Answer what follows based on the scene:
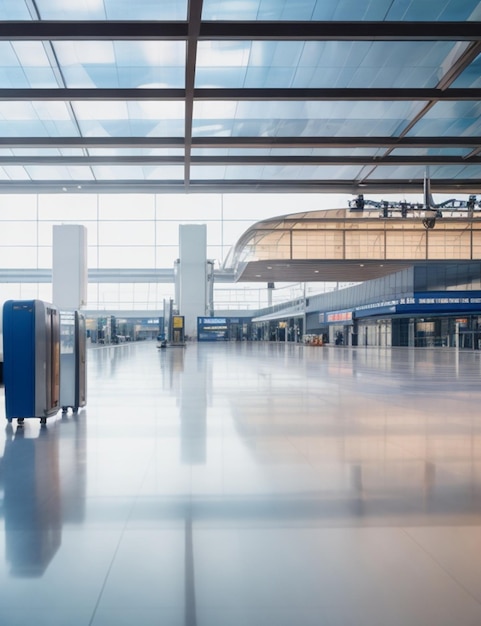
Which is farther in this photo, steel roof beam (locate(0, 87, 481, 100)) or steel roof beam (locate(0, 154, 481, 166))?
steel roof beam (locate(0, 154, 481, 166))

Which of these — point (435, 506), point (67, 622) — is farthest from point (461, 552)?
point (67, 622)

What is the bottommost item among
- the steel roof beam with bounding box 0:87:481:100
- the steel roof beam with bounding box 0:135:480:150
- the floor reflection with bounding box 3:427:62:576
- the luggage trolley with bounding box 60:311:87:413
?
the floor reflection with bounding box 3:427:62:576

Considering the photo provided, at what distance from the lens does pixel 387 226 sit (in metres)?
37.3

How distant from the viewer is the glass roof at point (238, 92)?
10.3m

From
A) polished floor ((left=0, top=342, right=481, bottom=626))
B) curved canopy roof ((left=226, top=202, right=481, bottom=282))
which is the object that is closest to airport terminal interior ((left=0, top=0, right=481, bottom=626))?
polished floor ((left=0, top=342, right=481, bottom=626))

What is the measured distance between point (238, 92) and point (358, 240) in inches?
1008

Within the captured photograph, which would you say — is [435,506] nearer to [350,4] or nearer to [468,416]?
[468,416]

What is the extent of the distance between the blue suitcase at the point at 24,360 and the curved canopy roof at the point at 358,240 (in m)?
30.0

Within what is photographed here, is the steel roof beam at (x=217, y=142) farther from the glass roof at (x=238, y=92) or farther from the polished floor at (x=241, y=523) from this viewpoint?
the polished floor at (x=241, y=523)

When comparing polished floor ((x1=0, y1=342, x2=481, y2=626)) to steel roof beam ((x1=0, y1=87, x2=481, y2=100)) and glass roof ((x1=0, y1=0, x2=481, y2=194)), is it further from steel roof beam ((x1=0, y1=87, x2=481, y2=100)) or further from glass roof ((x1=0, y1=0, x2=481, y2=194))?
steel roof beam ((x1=0, y1=87, x2=481, y2=100))

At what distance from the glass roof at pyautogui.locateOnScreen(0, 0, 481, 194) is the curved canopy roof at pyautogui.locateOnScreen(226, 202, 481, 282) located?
15211 millimetres

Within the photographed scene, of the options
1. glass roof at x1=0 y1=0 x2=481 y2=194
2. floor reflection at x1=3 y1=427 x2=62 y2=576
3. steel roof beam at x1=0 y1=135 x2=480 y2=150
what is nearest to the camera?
floor reflection at x1=3 y1=427 x2=62 y2=576

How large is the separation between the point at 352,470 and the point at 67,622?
9.56 ft

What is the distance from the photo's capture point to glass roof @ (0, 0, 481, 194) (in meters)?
10.3
